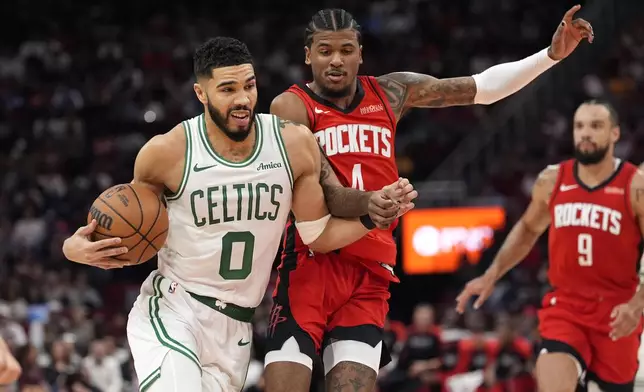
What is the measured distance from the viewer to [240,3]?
2164cm

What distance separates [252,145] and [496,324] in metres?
8.14

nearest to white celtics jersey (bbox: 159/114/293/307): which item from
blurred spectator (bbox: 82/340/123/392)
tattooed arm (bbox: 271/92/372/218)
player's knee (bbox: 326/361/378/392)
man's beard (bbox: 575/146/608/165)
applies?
tattooed arm (bbox: 271/92/372/218)

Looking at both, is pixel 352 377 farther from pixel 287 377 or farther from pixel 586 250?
pixel 586 250

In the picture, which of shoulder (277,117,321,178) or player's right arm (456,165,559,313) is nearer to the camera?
shoulder (277,117,321,178)

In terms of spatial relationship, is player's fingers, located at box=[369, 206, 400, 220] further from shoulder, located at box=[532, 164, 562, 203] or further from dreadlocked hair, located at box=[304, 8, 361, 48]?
shoulder, located at box=[532, 164, 562, 203]

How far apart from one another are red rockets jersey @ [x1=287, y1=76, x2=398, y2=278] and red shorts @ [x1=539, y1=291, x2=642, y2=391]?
6.41 feet

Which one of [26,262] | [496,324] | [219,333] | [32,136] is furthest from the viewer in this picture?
[32,136]

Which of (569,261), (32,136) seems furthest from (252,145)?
(32,136)

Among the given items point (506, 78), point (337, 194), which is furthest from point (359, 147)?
point (506, 78)

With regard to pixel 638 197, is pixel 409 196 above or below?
above

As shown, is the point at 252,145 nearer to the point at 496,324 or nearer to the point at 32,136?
the point at 496,324

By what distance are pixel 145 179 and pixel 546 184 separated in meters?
3.41

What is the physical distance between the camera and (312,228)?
17.8 ft

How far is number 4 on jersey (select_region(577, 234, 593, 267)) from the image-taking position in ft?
24.0
